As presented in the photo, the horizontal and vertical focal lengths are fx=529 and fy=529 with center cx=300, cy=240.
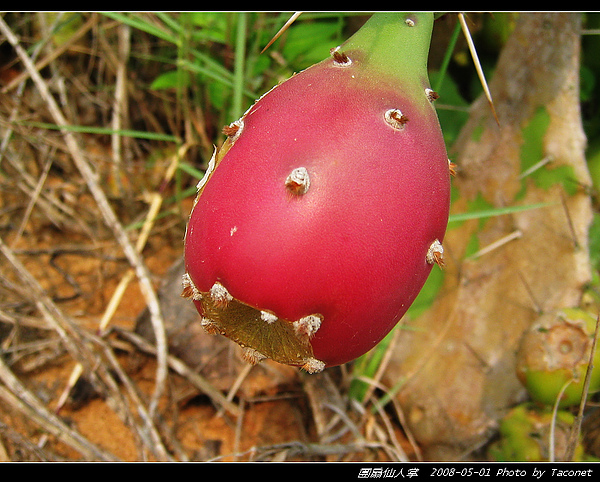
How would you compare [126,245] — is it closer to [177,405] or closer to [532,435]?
[177,405]

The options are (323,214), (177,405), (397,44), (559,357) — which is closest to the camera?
(323,214)

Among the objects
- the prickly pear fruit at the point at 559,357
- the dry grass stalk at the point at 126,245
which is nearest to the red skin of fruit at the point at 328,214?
the prickly pear fruit at the point at 559,357

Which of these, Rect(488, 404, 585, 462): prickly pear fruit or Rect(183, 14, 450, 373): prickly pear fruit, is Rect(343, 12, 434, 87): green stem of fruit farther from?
Rect(488, 404, 585, 462): prickly pear fruit

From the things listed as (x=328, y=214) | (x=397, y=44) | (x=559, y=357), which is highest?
(x=397, y=44)

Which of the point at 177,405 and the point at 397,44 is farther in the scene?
the point at 177,405

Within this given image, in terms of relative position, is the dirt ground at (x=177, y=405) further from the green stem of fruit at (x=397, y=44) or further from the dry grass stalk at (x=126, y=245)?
the green stem of fruit at (x=397, y=44)

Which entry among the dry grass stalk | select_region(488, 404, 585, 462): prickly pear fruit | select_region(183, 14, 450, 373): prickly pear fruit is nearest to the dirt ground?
the dry grass stalk

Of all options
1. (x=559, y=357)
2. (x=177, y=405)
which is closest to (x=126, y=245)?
(x=177, y=405)
